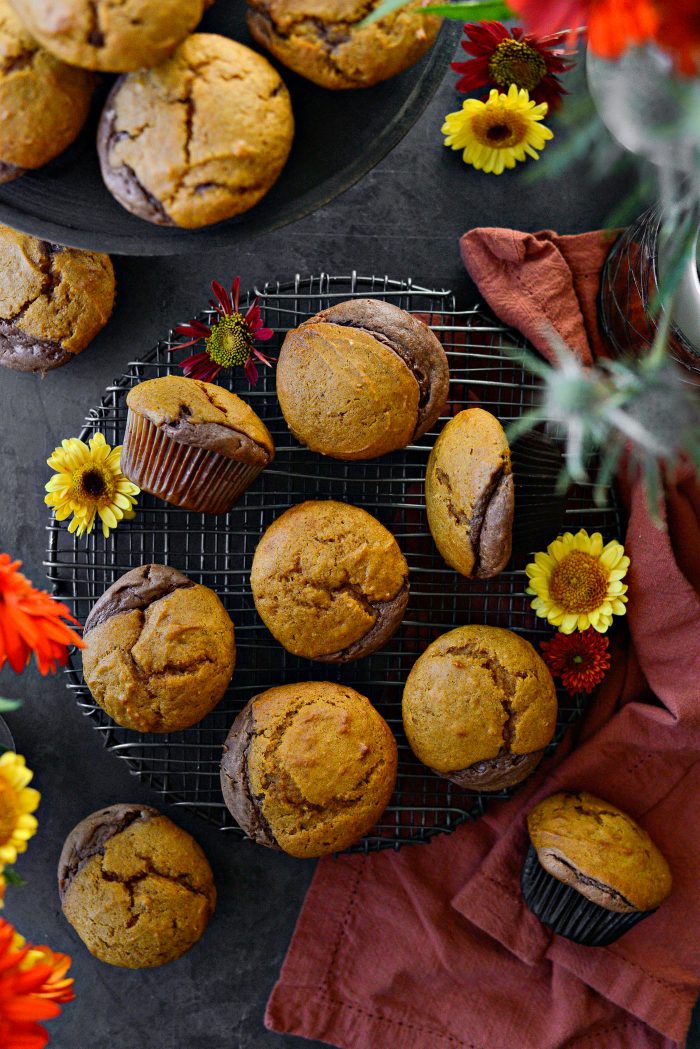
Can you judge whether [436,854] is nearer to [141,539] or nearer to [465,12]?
[141,539]

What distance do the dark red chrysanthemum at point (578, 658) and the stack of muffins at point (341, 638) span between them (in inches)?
2.2

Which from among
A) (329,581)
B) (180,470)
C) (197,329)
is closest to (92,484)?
(180,470)

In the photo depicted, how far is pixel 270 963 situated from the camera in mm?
2537

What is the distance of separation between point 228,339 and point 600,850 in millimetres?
1514

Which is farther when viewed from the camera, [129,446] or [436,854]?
[436,854]

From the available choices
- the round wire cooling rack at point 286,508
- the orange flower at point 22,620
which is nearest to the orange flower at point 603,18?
the orange flower at point 22,620

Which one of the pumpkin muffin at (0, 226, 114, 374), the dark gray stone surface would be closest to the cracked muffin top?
the pumpkin muffin at (0, 226, 114, 374)

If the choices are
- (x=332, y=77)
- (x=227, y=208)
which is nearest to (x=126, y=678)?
(x=227, y=208)

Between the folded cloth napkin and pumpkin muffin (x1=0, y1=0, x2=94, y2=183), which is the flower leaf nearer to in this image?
pumpkin muffin (x1=0, y1=0, x2=94, y2=183)

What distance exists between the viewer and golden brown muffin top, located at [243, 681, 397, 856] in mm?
2020

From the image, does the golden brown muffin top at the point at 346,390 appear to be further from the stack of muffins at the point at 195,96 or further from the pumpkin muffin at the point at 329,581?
the stack of muffins at the point at 195,96

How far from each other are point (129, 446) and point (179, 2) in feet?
3.64

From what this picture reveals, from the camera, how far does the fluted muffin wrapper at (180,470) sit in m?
2.00

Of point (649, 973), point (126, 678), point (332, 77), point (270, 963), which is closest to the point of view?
point (332, 77)
